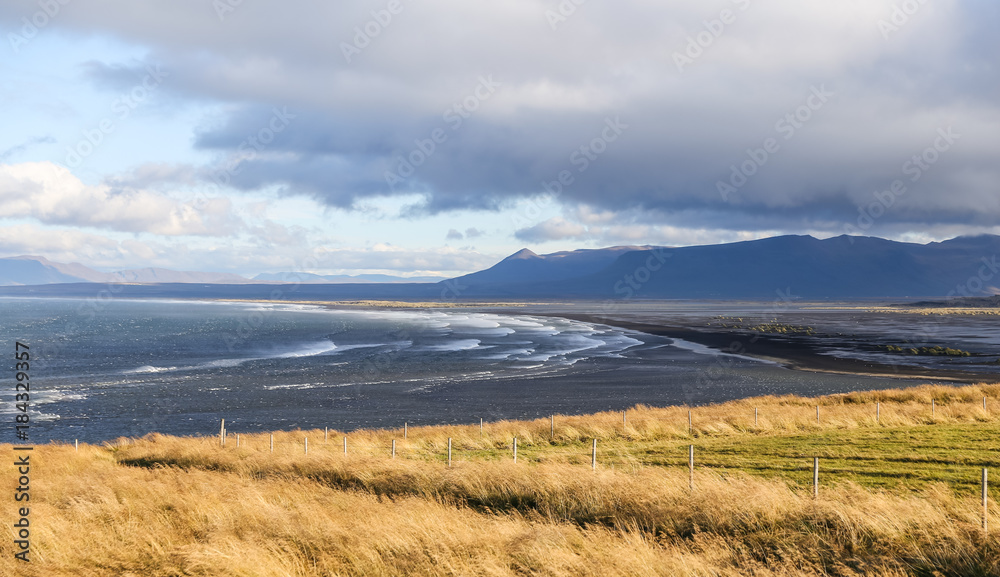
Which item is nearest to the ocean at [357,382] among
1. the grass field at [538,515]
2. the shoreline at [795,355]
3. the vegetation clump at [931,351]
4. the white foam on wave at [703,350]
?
the white foam on wave at [703,350]

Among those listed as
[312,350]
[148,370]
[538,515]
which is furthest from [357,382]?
[538,515]

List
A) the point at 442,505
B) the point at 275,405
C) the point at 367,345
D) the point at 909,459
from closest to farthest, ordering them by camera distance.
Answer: the point at 442,505 → the point at 909,459 → the point at 275,405 → the point at 367,345

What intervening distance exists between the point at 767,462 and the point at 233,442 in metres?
20.2

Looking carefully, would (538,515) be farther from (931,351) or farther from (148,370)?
(931,351)

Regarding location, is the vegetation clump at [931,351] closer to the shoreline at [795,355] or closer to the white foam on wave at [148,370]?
the shoreline at [795,355]

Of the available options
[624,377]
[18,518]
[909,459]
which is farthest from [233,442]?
[624,377]

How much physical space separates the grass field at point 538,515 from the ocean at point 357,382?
18445mm

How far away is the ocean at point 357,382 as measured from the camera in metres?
41.2

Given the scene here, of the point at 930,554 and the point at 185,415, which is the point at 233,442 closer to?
the point at 185,415

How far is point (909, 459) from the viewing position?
1934cm

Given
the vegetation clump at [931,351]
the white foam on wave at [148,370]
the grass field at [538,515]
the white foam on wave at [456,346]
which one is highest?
the grass field at [538,515]

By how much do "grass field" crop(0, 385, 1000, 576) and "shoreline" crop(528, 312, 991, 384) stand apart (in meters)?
38.2

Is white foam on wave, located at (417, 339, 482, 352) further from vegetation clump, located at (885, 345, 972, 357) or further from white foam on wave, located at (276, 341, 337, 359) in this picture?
vegetation clump, located at (885, 345, 972, 357)

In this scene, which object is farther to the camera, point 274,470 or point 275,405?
point 275,405
